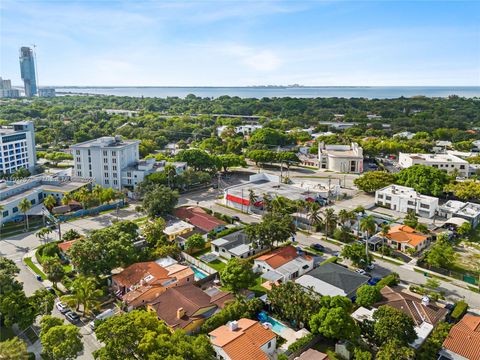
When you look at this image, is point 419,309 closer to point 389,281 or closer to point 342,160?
point 389,281


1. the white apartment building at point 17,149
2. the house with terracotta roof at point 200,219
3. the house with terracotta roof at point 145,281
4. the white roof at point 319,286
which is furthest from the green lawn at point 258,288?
the white apartment building at point 17,149

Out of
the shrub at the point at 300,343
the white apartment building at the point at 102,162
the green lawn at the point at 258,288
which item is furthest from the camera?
the white apartment building at the point at 102,162

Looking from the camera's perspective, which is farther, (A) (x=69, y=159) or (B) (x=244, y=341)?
(A) (x=69, y=159)

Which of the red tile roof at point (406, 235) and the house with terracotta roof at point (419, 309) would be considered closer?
the house with terracotta roof at point (419, 309)

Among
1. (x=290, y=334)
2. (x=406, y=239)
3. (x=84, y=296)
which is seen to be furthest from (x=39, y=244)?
(x=406, y=239)

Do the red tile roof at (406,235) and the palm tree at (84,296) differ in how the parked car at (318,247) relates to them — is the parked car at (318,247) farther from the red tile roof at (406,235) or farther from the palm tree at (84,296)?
the palm tree at (84,296)

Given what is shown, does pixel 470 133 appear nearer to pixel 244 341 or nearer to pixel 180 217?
pixel 180 217

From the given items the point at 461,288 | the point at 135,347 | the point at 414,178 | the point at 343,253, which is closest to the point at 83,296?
the point at 135,347
